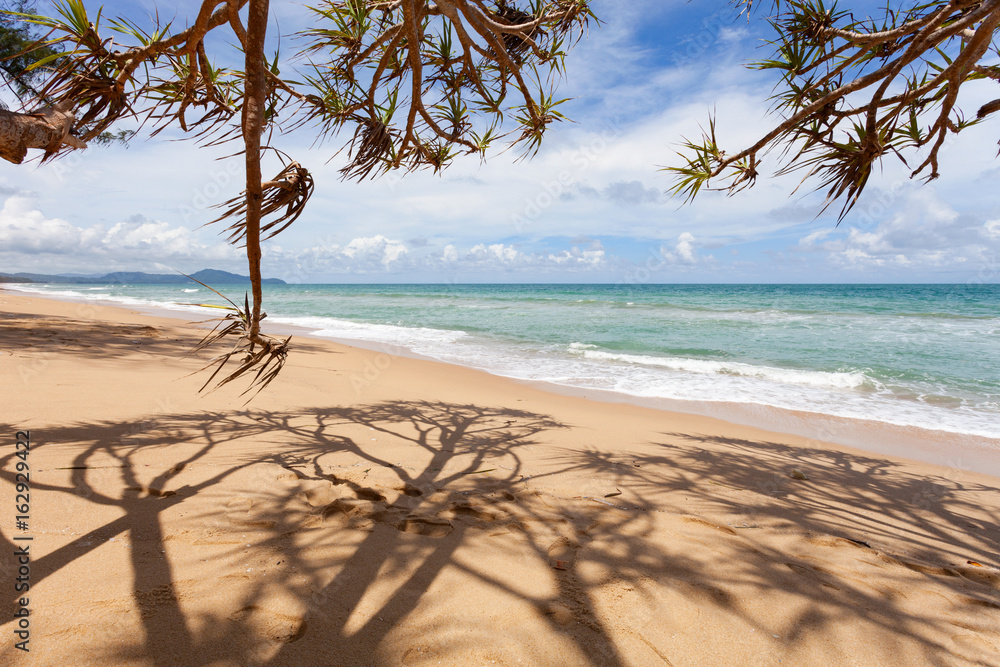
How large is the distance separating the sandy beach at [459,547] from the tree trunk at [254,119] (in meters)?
1.02

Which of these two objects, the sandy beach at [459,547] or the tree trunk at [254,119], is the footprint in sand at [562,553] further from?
the tree trunk at [254,119]

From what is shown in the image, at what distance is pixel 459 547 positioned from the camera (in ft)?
6.82

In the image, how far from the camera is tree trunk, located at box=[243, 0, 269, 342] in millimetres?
1824

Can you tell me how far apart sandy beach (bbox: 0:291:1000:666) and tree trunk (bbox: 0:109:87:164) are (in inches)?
65.3

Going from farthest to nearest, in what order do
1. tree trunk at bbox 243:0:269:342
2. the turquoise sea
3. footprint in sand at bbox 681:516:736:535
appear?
1. the turquoise sea
2. footprint in sand at bbox 681:516:736:535
3. tree trunk at bbox 243:0:269:342

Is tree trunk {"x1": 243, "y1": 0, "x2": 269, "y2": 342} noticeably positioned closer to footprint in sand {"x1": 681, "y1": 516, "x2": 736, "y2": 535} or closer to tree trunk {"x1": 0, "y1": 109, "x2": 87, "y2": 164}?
tree trunk {"x1": 0, "y1": 109, "x2": 87, "y2": 164}

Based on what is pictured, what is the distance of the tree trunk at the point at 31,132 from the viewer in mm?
2225

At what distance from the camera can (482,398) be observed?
20.2 feet

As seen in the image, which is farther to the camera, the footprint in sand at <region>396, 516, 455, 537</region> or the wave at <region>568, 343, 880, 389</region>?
the wave at <region>568, 343, 880, 389</region>

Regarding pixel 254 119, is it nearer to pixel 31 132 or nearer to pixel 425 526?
pixel 31 132

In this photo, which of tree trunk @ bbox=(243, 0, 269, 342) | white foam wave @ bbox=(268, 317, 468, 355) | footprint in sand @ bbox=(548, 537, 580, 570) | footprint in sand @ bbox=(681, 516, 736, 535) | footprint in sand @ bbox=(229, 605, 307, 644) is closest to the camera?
footprint in sand @ bbox=(229, 605, 307, 644)

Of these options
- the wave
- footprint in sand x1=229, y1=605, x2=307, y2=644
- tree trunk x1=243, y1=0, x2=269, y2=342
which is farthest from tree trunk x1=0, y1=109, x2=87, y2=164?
the wave

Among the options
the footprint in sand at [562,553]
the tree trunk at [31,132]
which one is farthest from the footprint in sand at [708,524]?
the tree trunk at [31,132]

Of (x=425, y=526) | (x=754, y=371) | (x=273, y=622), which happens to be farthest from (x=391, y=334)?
(x=273, y=622)
